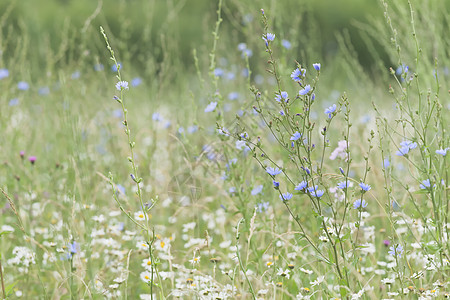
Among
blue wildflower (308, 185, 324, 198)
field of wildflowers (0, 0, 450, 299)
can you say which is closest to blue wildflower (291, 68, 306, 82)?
field of wildflowers (0, 0, 450, 299)

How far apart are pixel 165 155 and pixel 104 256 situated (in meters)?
1.61

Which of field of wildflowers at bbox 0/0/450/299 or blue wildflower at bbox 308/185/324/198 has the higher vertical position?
field of wildflowers at bbox 0/0/450/299

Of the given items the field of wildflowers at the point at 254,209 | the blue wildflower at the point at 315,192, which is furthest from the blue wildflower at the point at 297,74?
the blue wildflower at the point at 315,192

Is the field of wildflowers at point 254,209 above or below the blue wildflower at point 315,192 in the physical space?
above

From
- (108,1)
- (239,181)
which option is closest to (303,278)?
(239,181)

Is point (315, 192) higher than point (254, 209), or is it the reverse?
point (254, 209)

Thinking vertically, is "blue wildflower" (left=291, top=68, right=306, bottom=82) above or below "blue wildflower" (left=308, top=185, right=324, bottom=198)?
above

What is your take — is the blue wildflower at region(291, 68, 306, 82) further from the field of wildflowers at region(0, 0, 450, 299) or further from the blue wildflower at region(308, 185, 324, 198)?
the blue wildflower at region(308, 185, 324, 198)

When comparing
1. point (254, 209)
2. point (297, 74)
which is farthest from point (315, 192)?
point (254, 209)

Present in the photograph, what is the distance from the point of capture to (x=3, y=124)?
9.61ft

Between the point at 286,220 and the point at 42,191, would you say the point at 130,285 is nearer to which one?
the point at 286,220

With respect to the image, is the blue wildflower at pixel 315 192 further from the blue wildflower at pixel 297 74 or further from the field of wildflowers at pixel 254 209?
the blue wildflower at pixel 297 74

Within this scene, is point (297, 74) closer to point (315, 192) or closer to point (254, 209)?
point (315, 192)

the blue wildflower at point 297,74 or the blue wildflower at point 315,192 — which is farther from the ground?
the blue wildflower at point 297,74
